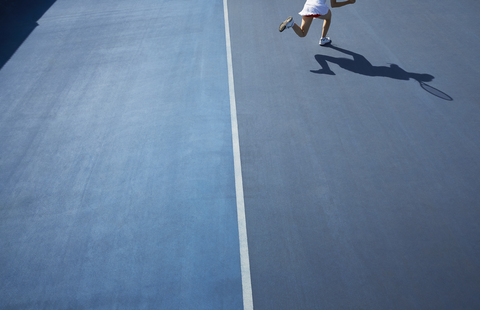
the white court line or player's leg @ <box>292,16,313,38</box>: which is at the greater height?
player's leg @ <box>292,16,313,38</box>

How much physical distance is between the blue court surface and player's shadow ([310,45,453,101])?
0.11ft

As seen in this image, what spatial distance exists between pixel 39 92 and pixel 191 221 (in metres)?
3.90

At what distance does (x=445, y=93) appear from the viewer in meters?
4.43

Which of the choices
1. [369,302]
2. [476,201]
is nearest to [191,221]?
[369,302]

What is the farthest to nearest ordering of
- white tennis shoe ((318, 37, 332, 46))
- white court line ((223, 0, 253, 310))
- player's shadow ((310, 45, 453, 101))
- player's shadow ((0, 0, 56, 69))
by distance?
player's shadow ((0, 0, 56, 69))
white tennis shoe ((318, 37, 332, 46))
player's shadow ((310, 45, 453, 101))
white court line ((223, 0, 253, 310))

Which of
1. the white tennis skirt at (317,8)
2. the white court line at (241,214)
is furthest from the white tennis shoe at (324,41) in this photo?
the white court line at (241,214)

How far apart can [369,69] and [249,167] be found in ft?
9.06

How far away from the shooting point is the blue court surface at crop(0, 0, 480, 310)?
2.91 metres

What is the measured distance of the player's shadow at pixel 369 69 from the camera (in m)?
4.61

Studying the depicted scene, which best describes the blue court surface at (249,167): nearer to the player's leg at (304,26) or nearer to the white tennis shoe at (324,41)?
the white tennis shoe at (324,41)

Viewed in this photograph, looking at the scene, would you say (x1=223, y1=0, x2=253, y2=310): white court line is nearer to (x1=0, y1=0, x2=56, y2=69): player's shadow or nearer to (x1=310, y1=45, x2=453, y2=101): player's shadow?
(x1=310, y1=45, x2=453, y2=101): player's shadow

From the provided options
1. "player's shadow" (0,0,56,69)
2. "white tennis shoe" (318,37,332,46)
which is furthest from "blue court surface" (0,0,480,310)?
"player's shadow" (0,0,56,69)

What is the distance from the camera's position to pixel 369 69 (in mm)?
4969

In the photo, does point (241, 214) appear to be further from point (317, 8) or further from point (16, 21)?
point (16, 21)
